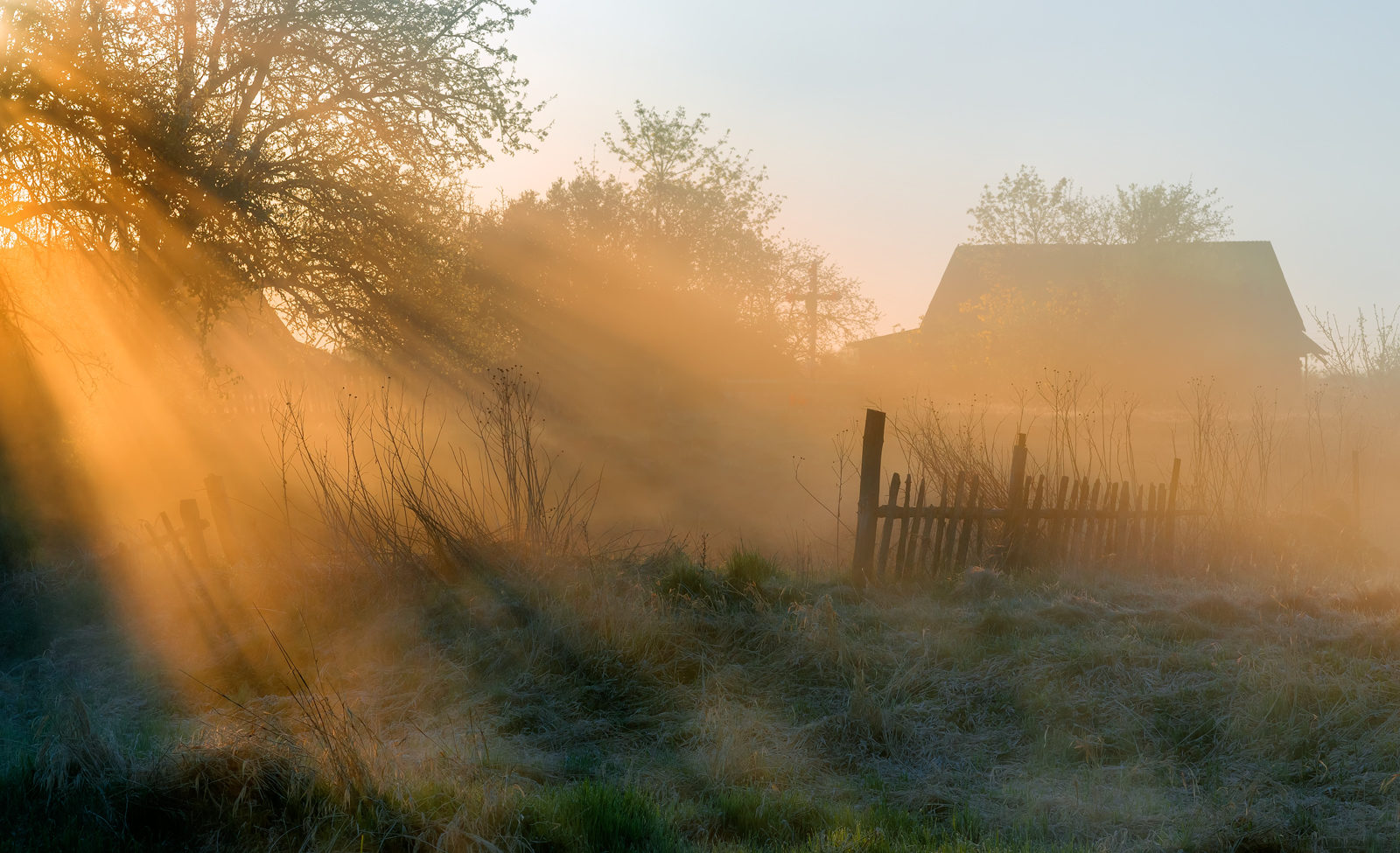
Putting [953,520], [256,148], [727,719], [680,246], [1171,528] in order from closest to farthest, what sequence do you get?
1. [727,719]
2. [953,520]
3. [1171,528]
4. [256,148]
5. [680,246]

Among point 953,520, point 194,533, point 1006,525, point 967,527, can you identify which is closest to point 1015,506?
point 1006,525

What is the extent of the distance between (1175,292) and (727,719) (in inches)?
1441

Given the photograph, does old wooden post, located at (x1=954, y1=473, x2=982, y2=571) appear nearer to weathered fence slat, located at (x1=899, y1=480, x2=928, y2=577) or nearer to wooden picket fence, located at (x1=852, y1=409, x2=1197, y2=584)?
wooden picket fence, located at (x1=852, y1=409, x2=1197, y2=584)

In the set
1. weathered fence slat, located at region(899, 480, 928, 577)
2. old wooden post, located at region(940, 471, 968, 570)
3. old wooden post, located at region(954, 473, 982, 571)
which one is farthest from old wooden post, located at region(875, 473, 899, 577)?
old wooden post, located at region(954, 473, 982, 571)

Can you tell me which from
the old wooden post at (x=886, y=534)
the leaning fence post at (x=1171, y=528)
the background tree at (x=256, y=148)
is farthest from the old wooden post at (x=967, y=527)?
the background tree at (x=256, y=148)

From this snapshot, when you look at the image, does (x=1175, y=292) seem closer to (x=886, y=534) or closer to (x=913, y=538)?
(x=913, y=538)

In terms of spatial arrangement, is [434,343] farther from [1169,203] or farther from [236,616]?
[1169,203]

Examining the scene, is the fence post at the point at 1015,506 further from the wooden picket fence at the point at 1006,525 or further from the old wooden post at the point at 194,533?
the old wooden post at the point at 194,533

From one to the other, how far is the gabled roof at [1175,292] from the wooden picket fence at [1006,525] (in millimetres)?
25948

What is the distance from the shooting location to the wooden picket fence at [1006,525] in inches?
332

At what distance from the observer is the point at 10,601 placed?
10008mm

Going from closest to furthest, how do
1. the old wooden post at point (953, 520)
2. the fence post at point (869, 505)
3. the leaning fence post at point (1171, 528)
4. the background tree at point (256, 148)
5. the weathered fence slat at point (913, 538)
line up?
the fence post at point (869, 505) → the weathered fence slat at point (913, 538) → the old wooden post at point (953, 520) → the leaning fence post at point (1171, 528) → the background tree at point (256, 148)

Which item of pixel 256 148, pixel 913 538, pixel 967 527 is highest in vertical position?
pixel 256 148

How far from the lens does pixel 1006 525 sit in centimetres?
906
